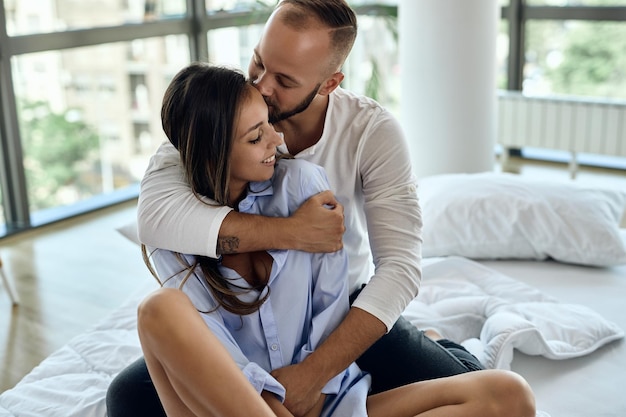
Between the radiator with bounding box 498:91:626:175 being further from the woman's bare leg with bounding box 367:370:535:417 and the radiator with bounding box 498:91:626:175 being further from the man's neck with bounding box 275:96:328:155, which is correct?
the woman's bare leg with bounding box 367:370:535:417

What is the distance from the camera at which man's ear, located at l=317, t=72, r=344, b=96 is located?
180 centimetres

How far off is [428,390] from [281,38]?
783 mm

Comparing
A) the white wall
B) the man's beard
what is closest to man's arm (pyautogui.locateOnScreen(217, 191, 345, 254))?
the man's beard

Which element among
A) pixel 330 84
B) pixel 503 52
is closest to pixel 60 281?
pixel 330 84

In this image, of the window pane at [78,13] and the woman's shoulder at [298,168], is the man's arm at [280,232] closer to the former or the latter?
the woman's shoulder at [298,168]

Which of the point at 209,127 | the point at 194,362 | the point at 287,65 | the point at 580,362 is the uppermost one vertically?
the point at 287,65

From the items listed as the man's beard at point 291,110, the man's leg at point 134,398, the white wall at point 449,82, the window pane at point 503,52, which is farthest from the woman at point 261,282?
the window pane at point 503,52

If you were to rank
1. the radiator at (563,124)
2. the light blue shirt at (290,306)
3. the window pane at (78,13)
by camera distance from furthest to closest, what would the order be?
the radiator at (563,124), the window pane at (78,13), the light blue shirt at (290,306)

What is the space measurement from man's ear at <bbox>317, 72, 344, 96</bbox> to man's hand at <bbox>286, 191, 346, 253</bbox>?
0.91ft

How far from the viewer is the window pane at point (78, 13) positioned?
369 centimetres

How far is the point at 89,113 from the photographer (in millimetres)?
4199

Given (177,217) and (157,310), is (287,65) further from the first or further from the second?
(157,310)

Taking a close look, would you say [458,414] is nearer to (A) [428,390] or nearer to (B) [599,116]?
(A) [428,390]

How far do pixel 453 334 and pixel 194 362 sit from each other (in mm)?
1009
